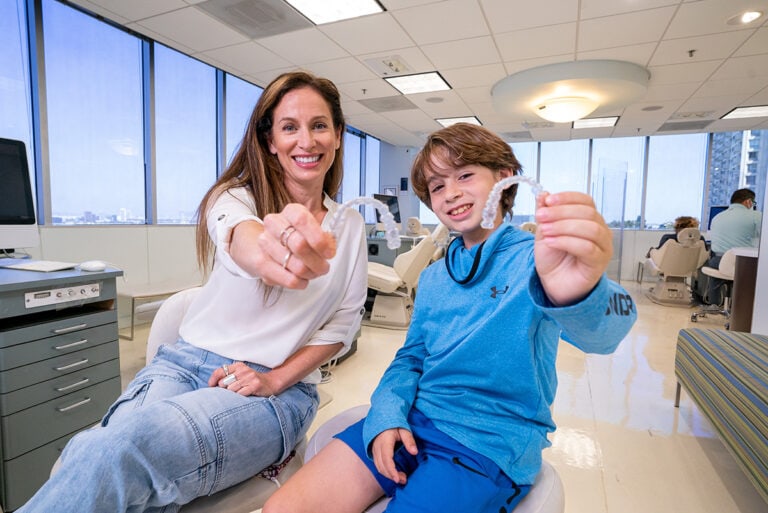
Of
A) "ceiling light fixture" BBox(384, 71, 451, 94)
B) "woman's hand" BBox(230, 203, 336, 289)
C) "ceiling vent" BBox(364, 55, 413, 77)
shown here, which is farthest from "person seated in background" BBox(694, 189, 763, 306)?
"woman's hand" BBox(230, 203, 336, 289)

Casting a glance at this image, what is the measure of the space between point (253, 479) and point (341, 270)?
1.51ft

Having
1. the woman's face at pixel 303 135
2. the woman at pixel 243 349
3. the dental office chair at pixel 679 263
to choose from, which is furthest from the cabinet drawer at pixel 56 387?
the dental office chair at pixel 679 263

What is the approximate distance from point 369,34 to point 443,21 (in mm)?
726

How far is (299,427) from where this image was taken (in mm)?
855

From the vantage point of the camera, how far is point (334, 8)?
340 cm

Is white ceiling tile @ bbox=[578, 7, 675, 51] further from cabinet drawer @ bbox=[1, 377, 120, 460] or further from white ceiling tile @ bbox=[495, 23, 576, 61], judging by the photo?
cabinet drawer @ bbox=[1, 377, 120, 460]

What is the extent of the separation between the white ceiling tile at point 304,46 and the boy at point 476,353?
358cm

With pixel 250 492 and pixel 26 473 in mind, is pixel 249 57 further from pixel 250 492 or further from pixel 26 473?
pixel 250 492

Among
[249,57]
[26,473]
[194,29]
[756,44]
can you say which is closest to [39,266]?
[26,473]

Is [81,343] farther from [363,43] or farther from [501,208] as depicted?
[363,43]

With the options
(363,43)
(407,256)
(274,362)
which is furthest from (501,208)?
(363,43)

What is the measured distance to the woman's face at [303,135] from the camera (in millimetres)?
856

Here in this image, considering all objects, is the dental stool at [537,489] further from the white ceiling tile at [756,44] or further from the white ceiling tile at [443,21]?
the white ceiling tile at [756,44]

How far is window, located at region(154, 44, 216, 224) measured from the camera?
423 cm
